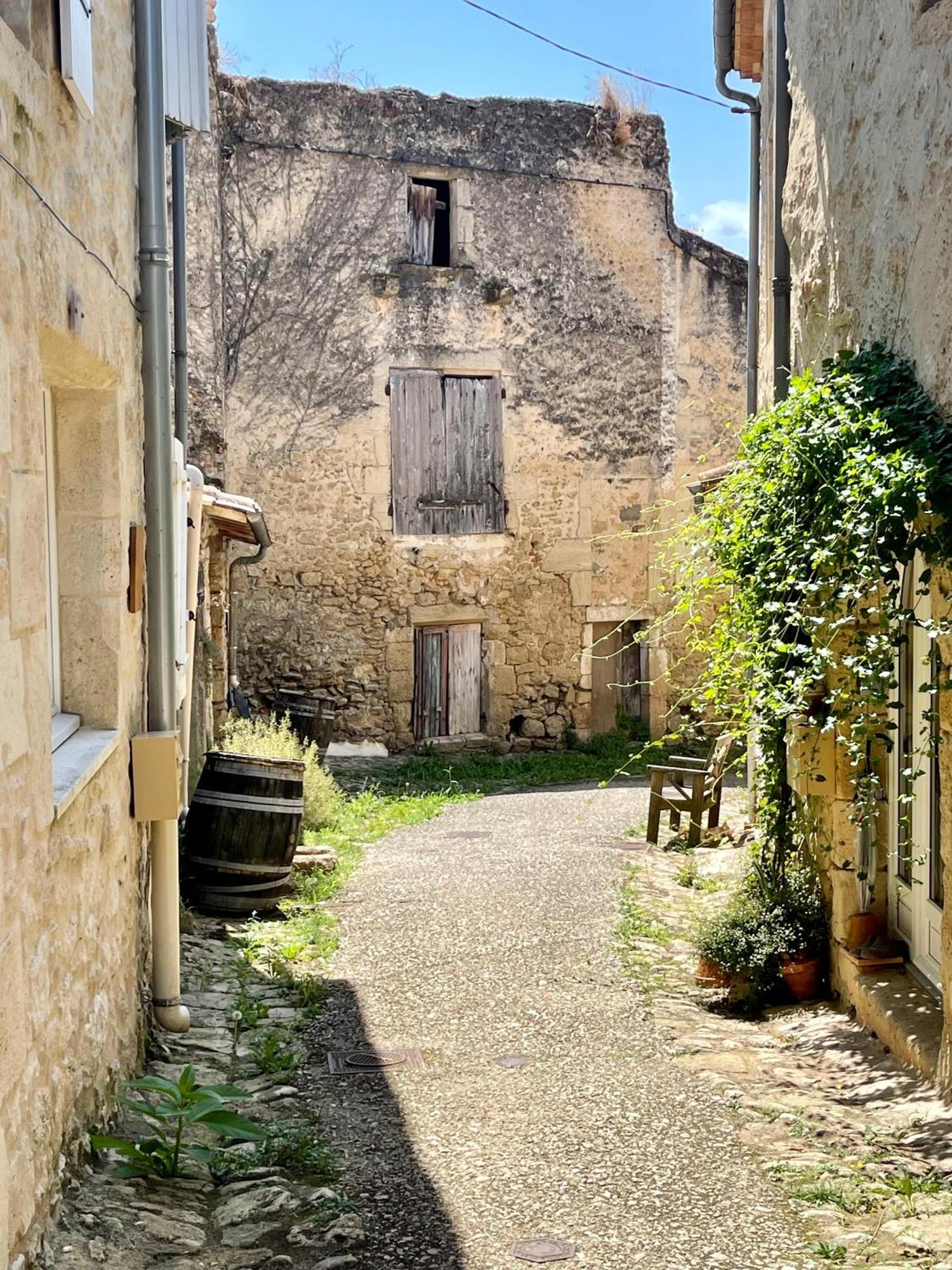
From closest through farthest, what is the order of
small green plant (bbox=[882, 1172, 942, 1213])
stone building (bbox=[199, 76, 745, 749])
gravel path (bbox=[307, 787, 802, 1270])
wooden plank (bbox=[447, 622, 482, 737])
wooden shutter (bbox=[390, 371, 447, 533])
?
gravel path (bbox=[307, 787, 802, 1270]) → small green plant (bbox=[882, 1172, 942, 1213]) → stone building (bbox=[199, 76, 745, 749]) → wooden shutter (bbox=[390, 371, 447, 533]) → wooden plank (bbox=[447, 622, 482, 737])

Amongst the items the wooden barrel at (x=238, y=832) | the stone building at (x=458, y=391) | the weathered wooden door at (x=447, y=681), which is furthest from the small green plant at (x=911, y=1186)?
the weathered wooden door at (x=447, y=681)

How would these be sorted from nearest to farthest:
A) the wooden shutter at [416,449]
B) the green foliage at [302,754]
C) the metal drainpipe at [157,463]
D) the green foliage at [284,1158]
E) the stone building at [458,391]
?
1. the green foliage at [284,1158]
2. the metal drainpipe at [157,463]
3. the green foliage at [302,754]
4. the stone building at [458,391]
5. the wooden shutter at [416,449]

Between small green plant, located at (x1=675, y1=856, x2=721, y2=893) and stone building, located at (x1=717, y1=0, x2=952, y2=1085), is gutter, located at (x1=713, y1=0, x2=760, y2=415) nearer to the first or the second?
stone building, located at (x1=717, y1=0, x2=952, y2=1085)

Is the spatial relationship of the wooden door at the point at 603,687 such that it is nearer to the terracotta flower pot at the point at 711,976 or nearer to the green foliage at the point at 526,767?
the green foliage at the point at 526,767

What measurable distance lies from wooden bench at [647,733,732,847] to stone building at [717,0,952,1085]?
10.3 feet

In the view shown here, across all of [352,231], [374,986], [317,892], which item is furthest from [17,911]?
[352,231]

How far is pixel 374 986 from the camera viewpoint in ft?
18.8

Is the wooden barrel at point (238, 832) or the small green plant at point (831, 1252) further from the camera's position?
the wooden barrel at point (238, 832)

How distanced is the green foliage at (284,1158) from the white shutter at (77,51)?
2.89 m

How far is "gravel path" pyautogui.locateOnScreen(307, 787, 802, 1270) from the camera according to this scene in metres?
3.35

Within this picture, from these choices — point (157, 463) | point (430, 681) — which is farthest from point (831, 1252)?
point (430, 681)

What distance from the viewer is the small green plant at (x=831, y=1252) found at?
10.4 ft

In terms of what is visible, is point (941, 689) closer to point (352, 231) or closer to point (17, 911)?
point (17, 911)

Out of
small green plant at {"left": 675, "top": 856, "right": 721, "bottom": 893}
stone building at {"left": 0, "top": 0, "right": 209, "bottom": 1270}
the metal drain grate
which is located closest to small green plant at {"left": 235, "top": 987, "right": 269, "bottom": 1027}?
the metal drain grate
